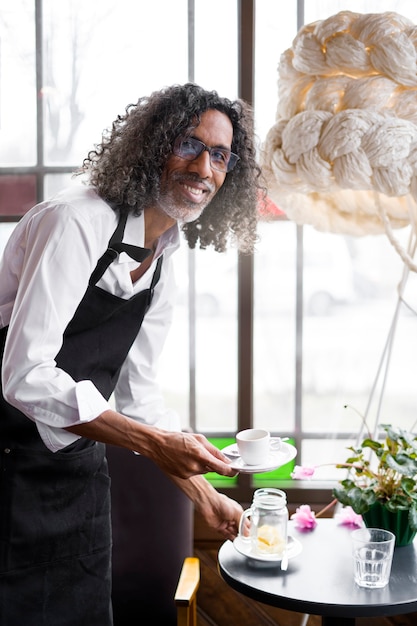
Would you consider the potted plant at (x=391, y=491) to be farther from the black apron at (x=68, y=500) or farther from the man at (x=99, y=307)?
the black apron at (x=68, y=500)

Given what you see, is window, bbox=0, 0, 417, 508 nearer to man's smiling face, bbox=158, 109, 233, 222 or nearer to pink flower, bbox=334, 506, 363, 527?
pink flower, bbox=334, 506, 363, 527

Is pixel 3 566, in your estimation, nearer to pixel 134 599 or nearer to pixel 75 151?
pixel 134 599

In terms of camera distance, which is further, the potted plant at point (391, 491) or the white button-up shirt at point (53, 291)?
the potted plant at point (391, 491)

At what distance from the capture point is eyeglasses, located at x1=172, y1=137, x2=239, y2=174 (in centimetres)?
175

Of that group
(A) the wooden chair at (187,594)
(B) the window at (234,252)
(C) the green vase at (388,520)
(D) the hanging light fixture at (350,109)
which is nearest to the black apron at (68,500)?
(A) the wooden chair at (187,594)

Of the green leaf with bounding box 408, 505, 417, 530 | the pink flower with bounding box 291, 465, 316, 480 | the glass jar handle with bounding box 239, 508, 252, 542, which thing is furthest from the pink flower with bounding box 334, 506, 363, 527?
the glass jar handle with bounding box 239, 508, 252, 542

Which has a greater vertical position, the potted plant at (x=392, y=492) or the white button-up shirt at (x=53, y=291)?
the white button-up shirt at (x=53, y=291)

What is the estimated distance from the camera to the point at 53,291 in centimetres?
145

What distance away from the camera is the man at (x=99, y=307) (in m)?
1.45

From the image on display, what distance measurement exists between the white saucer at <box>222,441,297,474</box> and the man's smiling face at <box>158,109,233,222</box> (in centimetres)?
57

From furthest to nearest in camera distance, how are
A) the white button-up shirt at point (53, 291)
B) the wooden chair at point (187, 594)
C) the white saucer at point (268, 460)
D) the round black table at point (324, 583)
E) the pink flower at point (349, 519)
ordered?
the pink flower at point (349, 519) < the wooden chair at point (187, 594) < the round black table at point (324, 583) < the white saucer at point (268, 460) < the white button-up shirt at point (53, 291)

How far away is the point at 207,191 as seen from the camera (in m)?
1.78

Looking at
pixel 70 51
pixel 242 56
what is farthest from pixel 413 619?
pixel 70 51

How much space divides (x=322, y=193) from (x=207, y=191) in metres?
0.64
